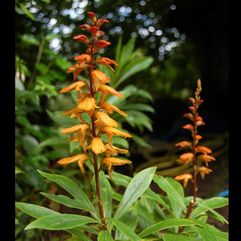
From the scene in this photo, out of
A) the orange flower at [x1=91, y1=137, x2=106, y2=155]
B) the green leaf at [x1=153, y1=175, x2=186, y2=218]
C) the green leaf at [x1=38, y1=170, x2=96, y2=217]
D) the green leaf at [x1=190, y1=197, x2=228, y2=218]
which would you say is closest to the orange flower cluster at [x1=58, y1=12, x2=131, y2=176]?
the orange flower at [x1=91, y1=137, x2=106, y2=155]

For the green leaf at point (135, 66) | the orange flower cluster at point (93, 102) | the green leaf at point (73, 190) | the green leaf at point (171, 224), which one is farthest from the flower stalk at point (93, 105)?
the green leaf at point (135, 66)

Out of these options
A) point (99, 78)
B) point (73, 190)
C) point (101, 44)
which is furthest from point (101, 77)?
point (73, 190)

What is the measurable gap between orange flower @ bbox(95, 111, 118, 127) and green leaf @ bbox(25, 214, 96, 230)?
1.08 ft

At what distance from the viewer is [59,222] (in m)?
1.45

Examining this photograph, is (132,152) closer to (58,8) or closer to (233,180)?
(58,8)

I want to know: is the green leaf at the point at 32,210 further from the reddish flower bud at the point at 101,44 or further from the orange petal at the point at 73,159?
the reddish flower bud at the point at 101,44

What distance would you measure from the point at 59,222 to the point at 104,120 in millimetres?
369

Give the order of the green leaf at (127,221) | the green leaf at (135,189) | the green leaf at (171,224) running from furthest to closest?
1. the green leaf at (127,221)
2. the green leaf at (135,189)
3. the green leaf at (171,224)

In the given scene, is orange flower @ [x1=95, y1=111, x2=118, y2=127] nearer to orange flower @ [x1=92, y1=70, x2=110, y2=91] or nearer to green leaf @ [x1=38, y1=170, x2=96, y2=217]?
orange flower @ [x1=92, y1=70, x2=110, y2=91]

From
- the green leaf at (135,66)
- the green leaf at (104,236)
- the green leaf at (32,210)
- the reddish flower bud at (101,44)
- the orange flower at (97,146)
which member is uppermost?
the green leaf at (135,66)

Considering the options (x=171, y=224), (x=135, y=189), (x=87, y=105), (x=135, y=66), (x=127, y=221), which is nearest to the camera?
(x=87, y=105)

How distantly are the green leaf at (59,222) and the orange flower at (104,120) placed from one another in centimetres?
33

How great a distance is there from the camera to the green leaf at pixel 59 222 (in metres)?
1.40

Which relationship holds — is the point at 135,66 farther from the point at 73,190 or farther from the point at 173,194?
the point at 73,190
